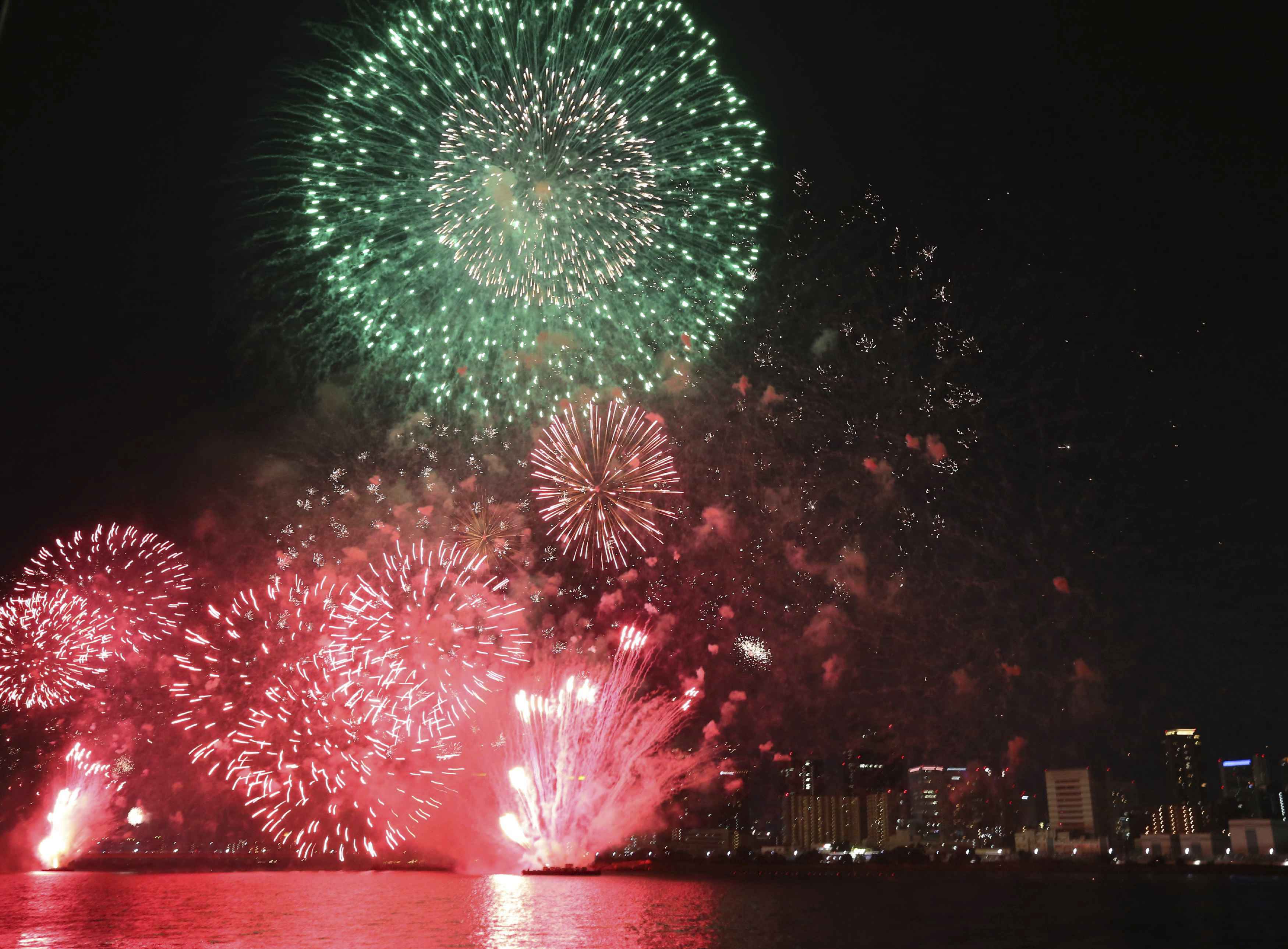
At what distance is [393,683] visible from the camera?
2862 cm

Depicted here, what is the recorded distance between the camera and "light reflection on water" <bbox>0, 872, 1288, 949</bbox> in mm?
26703

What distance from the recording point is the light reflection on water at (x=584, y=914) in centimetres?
2670

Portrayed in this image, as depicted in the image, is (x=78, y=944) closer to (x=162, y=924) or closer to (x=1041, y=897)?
(x=162, y=924)

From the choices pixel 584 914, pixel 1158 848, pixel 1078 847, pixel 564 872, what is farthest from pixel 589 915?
pixel 1158 848

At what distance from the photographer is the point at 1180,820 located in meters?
143

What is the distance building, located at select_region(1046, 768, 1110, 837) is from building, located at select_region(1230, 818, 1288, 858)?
40.2 metres

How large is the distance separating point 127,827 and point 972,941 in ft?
209

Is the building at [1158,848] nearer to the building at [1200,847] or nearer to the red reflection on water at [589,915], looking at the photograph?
the building at [1200,847]

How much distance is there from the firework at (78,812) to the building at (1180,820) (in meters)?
144

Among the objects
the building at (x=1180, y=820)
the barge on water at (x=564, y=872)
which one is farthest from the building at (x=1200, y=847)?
the barge on water at (x=564, y=872)

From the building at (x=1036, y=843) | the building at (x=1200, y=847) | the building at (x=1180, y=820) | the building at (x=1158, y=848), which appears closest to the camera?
the building at (x=1200, y=847)

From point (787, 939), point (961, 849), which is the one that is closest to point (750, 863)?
point (961, 849)

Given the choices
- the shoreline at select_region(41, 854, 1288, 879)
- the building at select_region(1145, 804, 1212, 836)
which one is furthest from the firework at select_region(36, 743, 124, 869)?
the building at select_region(1145, 804, 1212, 836)

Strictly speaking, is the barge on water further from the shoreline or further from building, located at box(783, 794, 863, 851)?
building, located at box(783, 794, 863, 851)
